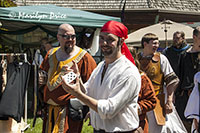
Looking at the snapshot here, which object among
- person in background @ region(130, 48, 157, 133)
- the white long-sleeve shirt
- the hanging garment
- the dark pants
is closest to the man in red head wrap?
the white long-sleeve shirt

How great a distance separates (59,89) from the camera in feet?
13.6

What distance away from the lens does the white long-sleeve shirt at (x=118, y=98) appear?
2.50 meters

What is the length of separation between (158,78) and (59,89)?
150 centimetres

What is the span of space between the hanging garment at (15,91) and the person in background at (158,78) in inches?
81.0

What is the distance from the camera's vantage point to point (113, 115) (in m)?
2.52

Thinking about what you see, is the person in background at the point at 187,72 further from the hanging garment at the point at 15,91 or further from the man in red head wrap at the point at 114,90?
the man in red head wrap at the point at 114,90

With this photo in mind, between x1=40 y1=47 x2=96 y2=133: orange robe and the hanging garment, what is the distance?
1.38 m

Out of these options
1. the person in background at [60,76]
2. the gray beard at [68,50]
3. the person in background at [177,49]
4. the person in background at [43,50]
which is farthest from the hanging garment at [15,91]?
the person in background at [177,49]

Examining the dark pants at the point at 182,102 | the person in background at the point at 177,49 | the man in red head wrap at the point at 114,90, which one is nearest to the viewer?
the man in red head wrap at the point at 114,90

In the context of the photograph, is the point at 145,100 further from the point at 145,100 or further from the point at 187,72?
the point at 187,72

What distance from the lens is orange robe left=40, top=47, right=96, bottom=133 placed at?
417 cm

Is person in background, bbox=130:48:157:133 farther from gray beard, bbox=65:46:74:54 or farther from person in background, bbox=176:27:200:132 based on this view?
person in background, bbox=176:27:200:132

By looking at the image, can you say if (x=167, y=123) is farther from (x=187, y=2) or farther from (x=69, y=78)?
(x=187, y=2)

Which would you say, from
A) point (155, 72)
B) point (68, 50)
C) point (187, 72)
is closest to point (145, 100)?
point (68, 50)
